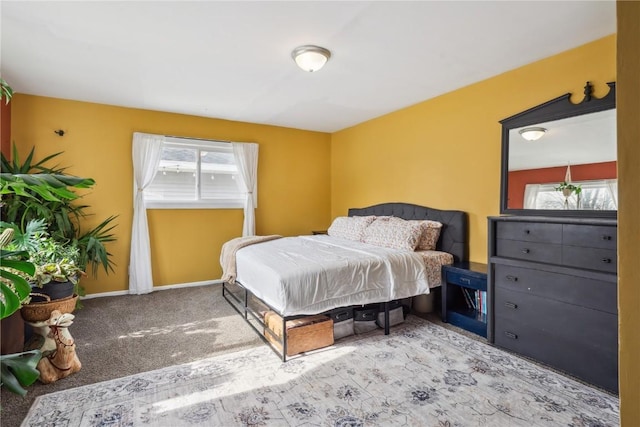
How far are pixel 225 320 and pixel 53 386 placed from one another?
1467 mm

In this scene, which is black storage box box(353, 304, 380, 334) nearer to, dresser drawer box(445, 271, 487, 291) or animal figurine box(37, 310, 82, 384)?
dresser drawer box(445, 271, 487, 291)

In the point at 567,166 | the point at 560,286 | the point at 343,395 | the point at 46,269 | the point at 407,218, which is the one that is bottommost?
the point at 343,395

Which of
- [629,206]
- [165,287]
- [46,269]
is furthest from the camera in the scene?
[165,287]

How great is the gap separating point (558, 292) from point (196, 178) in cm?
452

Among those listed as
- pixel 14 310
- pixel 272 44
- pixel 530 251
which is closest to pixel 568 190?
pixel 530 251

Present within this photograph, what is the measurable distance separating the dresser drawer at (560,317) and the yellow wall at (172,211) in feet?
12.1

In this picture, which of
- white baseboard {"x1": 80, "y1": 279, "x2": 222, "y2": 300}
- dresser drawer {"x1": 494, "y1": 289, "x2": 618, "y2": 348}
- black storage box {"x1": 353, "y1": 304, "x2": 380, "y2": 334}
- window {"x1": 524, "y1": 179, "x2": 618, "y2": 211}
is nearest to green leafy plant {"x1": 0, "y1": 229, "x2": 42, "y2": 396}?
black storage box {"x1": 353, "y1": 304, "x2": 380, "y2": 334}

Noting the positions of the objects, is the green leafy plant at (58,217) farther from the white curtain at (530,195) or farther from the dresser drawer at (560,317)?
the white curtain at (530,195)

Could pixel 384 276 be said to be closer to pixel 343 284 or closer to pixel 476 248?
pixel 343 284

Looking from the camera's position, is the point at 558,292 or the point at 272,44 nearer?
the point at 558,292

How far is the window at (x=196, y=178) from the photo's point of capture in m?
4.72

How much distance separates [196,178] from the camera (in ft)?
16.2

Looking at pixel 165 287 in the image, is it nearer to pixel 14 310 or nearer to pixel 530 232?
pixel 14 310

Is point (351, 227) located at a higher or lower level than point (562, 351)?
higher
